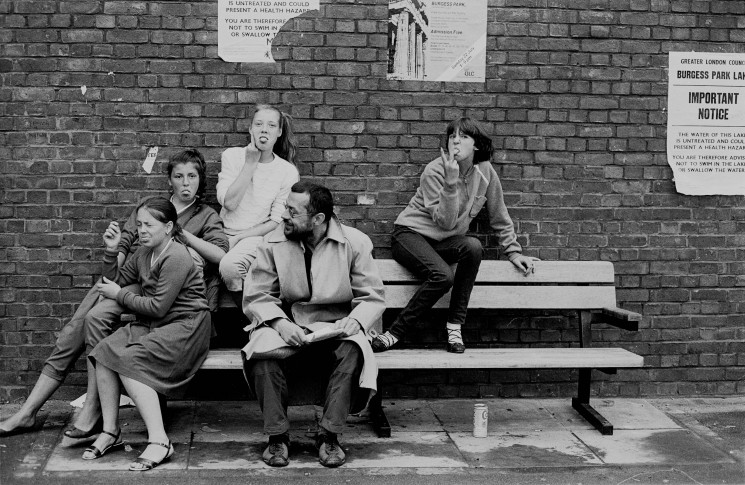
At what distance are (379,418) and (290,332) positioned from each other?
975 mm

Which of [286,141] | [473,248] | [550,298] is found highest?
[286,141]

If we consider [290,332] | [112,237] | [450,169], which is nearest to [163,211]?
[112,237]

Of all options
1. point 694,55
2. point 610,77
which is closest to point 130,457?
point 610,77

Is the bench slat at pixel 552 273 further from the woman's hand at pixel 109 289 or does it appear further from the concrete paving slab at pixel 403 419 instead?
the woman's hand at pixel 109 289

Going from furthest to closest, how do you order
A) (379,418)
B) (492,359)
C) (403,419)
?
1. (403,419)
2. (379,418)
3. (492,359)

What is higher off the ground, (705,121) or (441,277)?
(705,121)

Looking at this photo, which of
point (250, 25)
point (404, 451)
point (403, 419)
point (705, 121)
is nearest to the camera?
point (404, 451)

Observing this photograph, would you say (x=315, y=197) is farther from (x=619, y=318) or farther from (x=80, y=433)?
(x=619, y=318)

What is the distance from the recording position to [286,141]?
6.22 m

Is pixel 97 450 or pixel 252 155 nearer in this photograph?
pixel 97 450

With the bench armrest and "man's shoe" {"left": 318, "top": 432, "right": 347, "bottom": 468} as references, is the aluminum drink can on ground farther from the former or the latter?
the bench armrest

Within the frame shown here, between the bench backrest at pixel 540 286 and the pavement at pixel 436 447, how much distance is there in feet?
2.36

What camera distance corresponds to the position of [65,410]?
6.05 m

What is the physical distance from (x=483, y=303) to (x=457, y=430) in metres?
0.88
